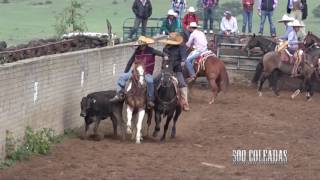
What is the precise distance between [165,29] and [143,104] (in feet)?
35.9

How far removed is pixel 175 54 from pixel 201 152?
12.2 ft

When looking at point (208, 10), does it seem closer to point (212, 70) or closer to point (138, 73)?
point (212, 70)

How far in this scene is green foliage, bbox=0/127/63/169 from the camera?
1231cm

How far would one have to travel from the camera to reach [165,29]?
25.6m

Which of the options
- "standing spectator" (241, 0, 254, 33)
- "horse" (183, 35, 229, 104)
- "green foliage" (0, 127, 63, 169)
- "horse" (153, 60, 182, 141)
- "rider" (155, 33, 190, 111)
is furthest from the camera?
Result: "standing spectator" (241, 0, 254, 33)

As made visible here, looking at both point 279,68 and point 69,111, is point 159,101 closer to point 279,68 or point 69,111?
point 69,111

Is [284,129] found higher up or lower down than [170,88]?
lower down

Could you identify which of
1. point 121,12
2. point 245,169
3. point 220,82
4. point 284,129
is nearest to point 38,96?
point 245,169

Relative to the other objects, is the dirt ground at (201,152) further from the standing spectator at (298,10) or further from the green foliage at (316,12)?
the green foliage at (316,12)

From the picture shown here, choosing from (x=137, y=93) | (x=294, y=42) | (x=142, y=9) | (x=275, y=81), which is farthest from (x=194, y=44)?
(x=137, y=93)

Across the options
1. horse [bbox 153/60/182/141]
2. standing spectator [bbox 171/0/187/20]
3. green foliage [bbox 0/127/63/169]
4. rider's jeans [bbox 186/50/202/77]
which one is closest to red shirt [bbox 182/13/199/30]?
rider's jeans [bbox 186/50/202/77]

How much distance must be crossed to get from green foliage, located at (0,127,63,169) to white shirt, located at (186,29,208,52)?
28.1ft

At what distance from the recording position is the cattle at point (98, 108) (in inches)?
595

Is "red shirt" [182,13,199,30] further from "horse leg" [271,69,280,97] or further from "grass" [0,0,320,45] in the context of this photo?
"grass" [0,0,320,45]
